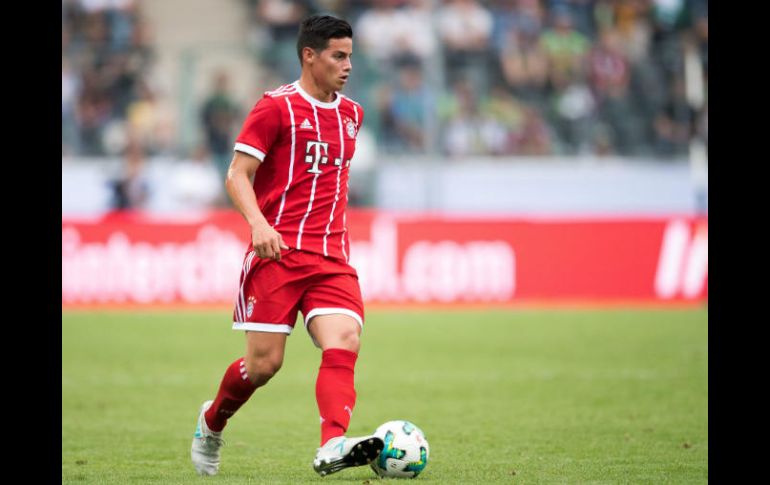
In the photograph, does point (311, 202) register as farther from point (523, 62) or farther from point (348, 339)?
point (523, 62)

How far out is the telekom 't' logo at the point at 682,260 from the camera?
17953 mm

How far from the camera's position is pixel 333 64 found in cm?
650

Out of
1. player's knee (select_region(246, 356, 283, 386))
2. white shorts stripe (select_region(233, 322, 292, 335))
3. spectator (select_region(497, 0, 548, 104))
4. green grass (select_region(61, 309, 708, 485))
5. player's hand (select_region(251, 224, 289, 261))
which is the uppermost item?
spectator (select_region(497, 0, 548, 104))

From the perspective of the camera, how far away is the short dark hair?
21.4 feet

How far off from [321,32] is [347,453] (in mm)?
2109

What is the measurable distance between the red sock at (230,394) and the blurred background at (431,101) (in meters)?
11.7

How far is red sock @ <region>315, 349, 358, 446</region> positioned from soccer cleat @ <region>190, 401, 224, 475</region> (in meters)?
0.82

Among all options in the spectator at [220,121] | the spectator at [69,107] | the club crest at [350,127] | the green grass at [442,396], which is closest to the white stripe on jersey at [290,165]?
the club crest at [350,127]

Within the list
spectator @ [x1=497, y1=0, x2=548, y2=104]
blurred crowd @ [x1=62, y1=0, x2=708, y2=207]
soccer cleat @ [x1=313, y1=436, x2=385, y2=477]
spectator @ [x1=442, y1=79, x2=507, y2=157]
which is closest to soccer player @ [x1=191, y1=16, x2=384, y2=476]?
soccer cleat @ [x1=313, y1=436, x2=385, y2=477]

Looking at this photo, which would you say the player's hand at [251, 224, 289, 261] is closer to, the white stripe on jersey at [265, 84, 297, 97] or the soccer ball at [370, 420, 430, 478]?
the white stripe on jersey at [265, 84, 297, 97]

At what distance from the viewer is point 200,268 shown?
695 inches

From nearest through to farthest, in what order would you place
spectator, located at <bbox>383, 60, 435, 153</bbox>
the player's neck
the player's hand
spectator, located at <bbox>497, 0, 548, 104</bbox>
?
the player's hand, the player's neck, spectator, located at <bbox>383, 60, 435, 153</bbox>, spectator, located at <bbox>497, 0, 548, 104</bbox>

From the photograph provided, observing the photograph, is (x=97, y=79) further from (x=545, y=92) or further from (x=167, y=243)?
(x=545, y=92)
